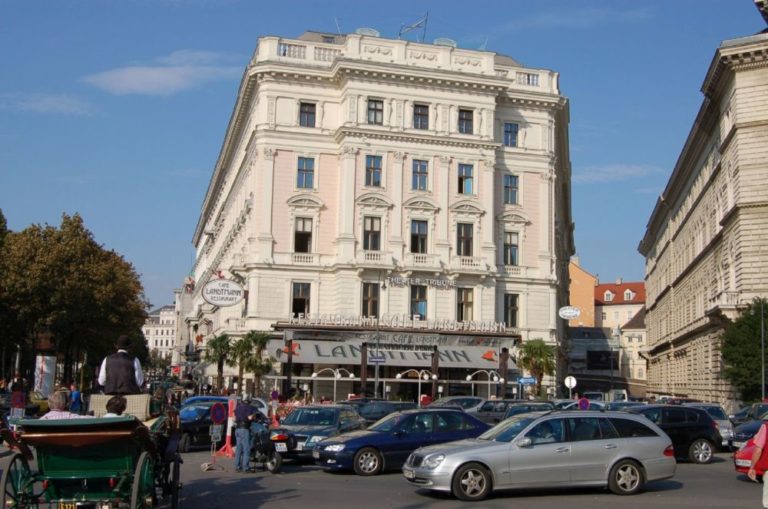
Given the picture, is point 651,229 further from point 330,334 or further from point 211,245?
point 330,334

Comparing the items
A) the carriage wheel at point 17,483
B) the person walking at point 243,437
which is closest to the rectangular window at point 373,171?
the person walking at point 243,437

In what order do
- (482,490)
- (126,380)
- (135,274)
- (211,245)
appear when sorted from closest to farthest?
(126,380) → (482,490) → (135,274) → (211,245)

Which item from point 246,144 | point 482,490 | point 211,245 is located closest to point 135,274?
point 246,144

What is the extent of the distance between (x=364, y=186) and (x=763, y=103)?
22.3 metres

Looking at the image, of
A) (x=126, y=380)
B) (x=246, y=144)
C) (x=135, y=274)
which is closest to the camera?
(x=126, y=380)

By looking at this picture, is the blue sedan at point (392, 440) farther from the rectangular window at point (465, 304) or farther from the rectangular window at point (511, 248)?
the rectangular window at point (511, 248)

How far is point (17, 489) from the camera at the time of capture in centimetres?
1085

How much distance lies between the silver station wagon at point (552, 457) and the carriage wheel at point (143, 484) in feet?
18.8

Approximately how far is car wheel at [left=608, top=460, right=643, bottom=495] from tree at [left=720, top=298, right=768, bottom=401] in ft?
97.2

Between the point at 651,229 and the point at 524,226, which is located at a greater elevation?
the point at 651,229

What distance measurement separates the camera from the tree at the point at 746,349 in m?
44.6

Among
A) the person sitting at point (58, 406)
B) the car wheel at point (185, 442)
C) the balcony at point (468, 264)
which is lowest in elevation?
the car wheel at point (185, 442)

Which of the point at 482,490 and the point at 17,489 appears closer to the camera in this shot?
the point at 17,489

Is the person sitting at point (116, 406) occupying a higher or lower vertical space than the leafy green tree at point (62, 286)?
lower
